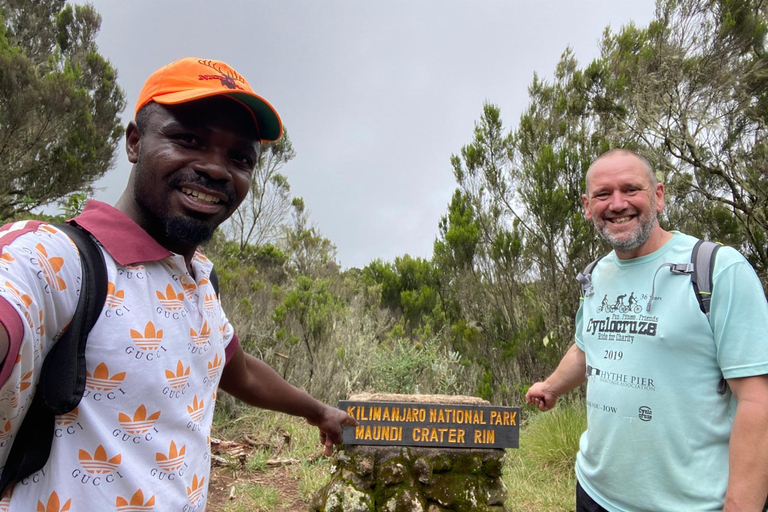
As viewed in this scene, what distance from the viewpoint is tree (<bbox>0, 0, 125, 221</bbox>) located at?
8.48 m

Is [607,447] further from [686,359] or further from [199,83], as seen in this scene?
[199,83]

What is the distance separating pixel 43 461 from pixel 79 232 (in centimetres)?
42

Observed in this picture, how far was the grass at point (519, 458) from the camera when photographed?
4066mm

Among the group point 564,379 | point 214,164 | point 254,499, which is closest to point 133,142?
point 214,164

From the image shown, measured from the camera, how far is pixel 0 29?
873 centimetres

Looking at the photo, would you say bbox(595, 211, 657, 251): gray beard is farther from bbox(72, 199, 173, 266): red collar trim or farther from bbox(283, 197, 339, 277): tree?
bbox(283, 197, 339, 277): tree

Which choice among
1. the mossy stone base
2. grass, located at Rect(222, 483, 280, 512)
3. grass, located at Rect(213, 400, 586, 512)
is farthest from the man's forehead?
grass, located at Rect(222, 483, 280, 512)

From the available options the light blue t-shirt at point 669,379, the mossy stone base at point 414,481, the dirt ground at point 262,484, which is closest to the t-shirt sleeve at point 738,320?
the light blue t-shirt at point 669,379

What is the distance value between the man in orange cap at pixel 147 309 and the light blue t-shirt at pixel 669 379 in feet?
4.62

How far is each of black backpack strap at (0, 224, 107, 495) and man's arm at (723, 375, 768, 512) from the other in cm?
174

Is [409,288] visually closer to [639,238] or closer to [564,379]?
[564,379]

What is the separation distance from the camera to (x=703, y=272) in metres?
1.61

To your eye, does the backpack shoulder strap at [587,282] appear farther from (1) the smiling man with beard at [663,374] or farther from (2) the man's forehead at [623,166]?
(2) the man's forehead at [623,166]

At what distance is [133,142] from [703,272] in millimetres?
1765
